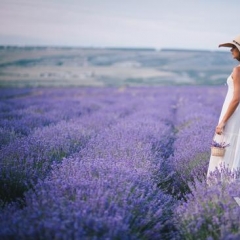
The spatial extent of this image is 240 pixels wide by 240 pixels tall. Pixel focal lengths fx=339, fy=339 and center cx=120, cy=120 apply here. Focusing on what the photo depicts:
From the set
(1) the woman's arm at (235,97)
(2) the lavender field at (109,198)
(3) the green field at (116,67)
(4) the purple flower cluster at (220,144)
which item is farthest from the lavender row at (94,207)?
(3) the green field at (116,67)

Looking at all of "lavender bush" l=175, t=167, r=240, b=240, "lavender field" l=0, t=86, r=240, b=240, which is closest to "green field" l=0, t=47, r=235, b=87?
"lavender field" l=0, t=86, r=240, b=240

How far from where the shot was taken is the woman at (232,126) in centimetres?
249

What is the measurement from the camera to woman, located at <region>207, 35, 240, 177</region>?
97.9 inches

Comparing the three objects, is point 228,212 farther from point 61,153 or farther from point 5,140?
point 5,140

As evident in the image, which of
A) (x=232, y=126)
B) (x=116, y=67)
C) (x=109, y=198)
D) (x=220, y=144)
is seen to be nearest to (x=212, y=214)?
(x=109, y=198)

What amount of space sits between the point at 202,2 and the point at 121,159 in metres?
4.13

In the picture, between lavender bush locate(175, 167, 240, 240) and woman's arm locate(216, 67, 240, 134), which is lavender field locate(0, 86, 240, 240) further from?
woman's arm locate(216, 67, 240, 134)

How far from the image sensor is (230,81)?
2586 millimetres

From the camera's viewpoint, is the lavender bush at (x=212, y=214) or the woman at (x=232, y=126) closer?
the lavender bush at (x=212, y=214)

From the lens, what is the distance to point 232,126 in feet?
8.37

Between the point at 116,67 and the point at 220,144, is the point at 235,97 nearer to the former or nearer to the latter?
the point at 220,144

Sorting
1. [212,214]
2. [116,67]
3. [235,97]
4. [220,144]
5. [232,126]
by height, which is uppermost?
[116,67]

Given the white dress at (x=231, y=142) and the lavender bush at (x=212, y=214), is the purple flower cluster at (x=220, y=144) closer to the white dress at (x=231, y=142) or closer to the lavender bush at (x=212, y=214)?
the white dress at (x=231, y=142)

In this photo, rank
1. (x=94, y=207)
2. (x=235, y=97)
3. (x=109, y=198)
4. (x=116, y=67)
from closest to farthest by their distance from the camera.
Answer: (x=94, y=207) < (x=109, y=198) < (x=235, y=97) < (x=116, y=67)
